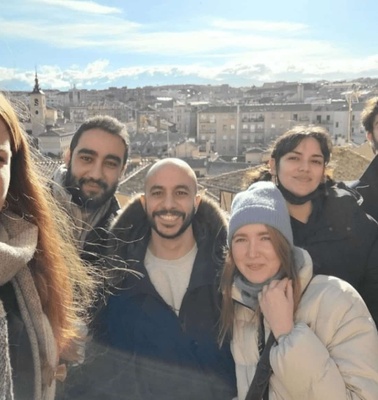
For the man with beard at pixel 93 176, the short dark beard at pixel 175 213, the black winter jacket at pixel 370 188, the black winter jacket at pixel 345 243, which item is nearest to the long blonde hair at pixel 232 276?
the short dark beard at pixel 175 213

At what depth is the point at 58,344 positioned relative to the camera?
6.41 ft

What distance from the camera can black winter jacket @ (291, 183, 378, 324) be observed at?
2.56m

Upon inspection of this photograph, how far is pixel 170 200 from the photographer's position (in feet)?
8.50

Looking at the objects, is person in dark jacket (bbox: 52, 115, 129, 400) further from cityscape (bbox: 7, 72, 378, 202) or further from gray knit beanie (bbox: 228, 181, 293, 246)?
Result: cityscape (bbox: 7, 72, 378, 202)

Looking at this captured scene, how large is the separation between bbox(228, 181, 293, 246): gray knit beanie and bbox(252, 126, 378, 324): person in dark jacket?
0.45 meters

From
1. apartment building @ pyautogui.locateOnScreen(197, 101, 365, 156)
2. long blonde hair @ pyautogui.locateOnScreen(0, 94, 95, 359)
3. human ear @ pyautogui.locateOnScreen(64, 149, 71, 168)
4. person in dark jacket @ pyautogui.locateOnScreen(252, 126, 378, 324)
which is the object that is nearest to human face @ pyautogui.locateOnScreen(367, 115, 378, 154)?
person in dark jacket @ pyautogui.locateOnScreen(252, 126, 378, 324)

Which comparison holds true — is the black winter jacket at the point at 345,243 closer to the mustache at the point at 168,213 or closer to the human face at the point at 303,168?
the human face at the point at 303,168

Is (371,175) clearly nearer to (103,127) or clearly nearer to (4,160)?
(103,127)

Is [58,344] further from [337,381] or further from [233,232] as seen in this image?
[337,381]

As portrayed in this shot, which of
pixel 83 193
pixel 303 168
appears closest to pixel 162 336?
pixel 83 193

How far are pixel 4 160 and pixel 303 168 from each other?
1.58 m

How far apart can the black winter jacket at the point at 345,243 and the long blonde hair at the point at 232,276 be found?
460mm

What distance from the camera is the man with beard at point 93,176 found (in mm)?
2885

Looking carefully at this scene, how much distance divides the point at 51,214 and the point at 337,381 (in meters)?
1.17
